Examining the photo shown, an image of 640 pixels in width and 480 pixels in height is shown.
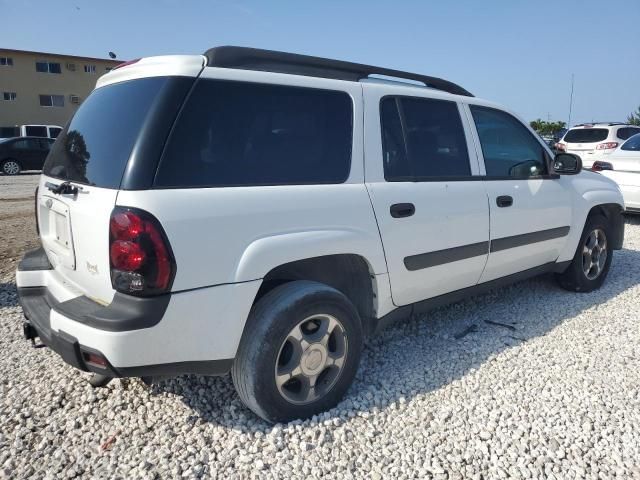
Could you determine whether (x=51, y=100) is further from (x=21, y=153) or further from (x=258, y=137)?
(x=258, y=137)

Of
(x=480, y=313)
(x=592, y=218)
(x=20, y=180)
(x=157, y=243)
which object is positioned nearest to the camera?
(x=157, y=243)

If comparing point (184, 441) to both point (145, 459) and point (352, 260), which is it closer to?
point (145, 459)

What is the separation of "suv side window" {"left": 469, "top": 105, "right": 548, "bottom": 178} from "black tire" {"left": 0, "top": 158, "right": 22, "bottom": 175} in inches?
755

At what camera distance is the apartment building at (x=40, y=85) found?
34.2m

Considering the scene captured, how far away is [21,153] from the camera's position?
17812 mm

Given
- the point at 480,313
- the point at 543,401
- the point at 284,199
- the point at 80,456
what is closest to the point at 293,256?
the point at 284,199

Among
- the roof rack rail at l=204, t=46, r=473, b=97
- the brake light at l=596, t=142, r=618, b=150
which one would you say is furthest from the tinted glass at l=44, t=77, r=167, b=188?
the brake light at l=596, t=142, r=618, b=150

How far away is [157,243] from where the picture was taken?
1924 millimetres

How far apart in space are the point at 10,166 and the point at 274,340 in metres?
19.5

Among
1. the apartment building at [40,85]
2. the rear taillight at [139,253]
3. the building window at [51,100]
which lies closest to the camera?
the rear taillight at [139,253]

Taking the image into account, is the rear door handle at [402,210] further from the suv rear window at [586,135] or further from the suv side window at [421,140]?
the suv rear window at [586,135]

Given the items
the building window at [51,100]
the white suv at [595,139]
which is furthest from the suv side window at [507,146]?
the building window at [51,100]

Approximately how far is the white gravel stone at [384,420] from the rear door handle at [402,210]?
40.8 inches

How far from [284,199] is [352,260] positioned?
628 millimetres
